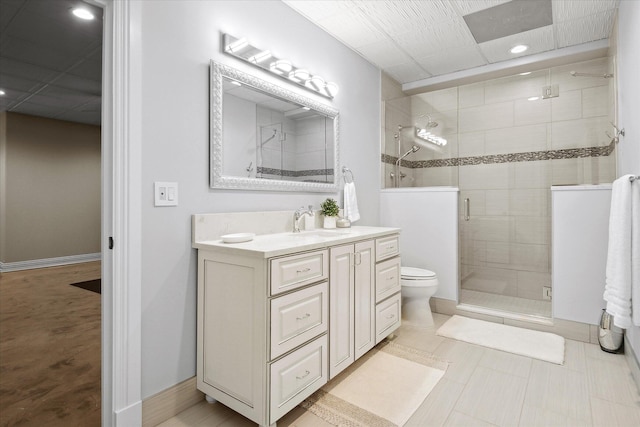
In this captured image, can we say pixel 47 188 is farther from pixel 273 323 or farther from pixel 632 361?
pixel 632 361

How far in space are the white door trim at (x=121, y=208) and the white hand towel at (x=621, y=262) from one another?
2.38 meters

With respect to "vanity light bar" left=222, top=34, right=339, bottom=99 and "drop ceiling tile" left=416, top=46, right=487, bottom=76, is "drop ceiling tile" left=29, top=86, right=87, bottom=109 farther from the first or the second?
"drop ceiling tile" left=416, top=46, right=487, bottom=76

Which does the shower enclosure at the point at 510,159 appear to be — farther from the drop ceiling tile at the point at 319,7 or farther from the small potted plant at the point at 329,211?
the drop ceiling tile at the point at 319,7

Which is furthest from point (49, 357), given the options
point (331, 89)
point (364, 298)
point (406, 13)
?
point (406, 13)

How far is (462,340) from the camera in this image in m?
2.51

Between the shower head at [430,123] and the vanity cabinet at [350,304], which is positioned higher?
the shower head at [430,123]

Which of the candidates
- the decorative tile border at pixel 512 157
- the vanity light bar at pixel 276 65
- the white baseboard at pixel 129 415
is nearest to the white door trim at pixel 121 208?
the white baseboard at pixel 129 415

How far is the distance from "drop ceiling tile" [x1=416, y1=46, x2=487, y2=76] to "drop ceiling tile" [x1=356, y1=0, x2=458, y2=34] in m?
0.59

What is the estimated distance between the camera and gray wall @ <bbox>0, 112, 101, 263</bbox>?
523 centimetres

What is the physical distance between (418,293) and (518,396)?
1.08 m

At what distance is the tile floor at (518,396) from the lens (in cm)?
159

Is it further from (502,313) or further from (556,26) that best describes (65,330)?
(556,26)

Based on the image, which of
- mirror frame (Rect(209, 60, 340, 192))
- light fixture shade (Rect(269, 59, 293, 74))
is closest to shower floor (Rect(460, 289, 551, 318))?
mirror frame (Rect(209, 60, 340, 192))

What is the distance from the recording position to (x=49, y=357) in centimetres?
223
